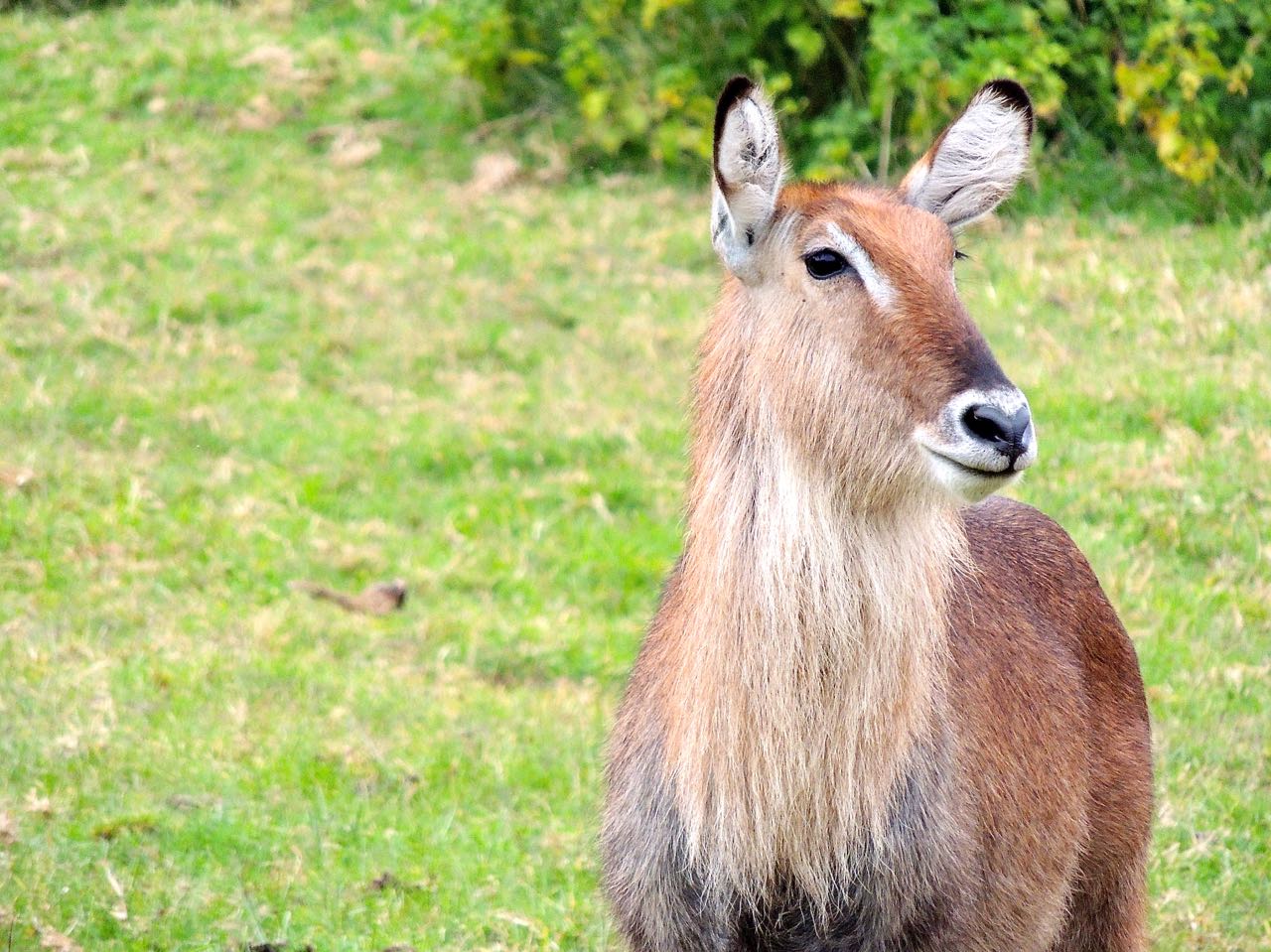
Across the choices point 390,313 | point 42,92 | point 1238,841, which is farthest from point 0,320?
point 1238,841

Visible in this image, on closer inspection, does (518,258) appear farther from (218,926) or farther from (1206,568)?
(218,926)

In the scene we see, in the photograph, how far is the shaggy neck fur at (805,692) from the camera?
3.37 meters

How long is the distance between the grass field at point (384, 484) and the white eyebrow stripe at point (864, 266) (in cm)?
190

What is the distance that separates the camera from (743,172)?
348cm

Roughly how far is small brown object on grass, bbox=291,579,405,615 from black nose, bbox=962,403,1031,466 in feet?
12.4

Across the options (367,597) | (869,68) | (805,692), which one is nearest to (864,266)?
(805,692)

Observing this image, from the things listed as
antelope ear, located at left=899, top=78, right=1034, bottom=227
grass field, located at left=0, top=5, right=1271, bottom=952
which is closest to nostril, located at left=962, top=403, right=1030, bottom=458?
antelope ear, located at left=899, top=78, right=1034, bottom=227

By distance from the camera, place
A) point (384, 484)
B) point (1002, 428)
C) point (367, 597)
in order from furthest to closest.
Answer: point (384, 484)
point (367, 597)
point (1002, 428)

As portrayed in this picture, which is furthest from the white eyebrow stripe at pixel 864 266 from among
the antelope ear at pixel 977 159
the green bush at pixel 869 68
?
the green bush at pixel 869 68

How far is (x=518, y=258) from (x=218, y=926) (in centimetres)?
570

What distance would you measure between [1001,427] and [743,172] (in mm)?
763

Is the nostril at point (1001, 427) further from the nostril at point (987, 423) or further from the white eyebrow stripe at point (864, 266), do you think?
the white eyebrow stripe at point (864, 266)

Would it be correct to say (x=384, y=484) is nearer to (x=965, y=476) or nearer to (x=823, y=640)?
(x=823, y=640)

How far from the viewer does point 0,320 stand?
28.3ft
